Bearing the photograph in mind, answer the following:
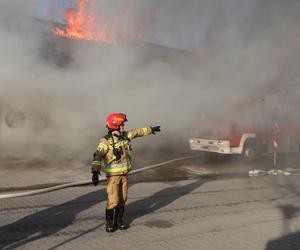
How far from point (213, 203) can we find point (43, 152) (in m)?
5.54

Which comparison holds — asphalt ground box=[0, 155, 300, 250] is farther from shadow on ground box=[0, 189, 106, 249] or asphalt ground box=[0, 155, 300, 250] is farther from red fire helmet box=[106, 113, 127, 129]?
red fire helmet box=[106, 113, 127, 129]

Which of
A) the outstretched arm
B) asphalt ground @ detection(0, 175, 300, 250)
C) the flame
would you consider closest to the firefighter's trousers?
asphalt ground @ detection(0, 175, 300, 250)

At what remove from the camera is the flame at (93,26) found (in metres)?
8.59

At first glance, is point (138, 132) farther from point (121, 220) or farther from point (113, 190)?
point (121, 220)

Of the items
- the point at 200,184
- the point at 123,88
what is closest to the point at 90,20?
the point at 123,88

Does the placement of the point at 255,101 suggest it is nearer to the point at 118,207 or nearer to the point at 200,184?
the point at 200,184

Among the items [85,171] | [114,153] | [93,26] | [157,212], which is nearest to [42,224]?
[114,153]

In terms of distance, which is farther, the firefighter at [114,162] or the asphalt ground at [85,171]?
the asphalt ground at [85,171]

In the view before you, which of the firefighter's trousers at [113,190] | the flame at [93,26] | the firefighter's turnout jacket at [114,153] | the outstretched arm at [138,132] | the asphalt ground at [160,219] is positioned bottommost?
the asphalt ground at [160,219]

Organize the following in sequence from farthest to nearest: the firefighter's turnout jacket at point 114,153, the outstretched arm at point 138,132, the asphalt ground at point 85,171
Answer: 1. the asphalt ground at point 85,171
2. the outstretched arm at point 138,132
3. the firefighter's turnout jacket at point 114,153

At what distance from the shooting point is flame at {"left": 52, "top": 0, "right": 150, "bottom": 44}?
859 centimetres

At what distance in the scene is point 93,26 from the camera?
349 inches

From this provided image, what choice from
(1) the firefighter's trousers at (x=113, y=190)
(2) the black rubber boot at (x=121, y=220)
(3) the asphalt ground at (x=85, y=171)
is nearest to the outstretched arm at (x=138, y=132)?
(1) the firefighter's trousers at (x=113, y=190)

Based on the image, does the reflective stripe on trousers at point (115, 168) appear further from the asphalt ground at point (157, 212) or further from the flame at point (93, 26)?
the flame at point (93, 26)
